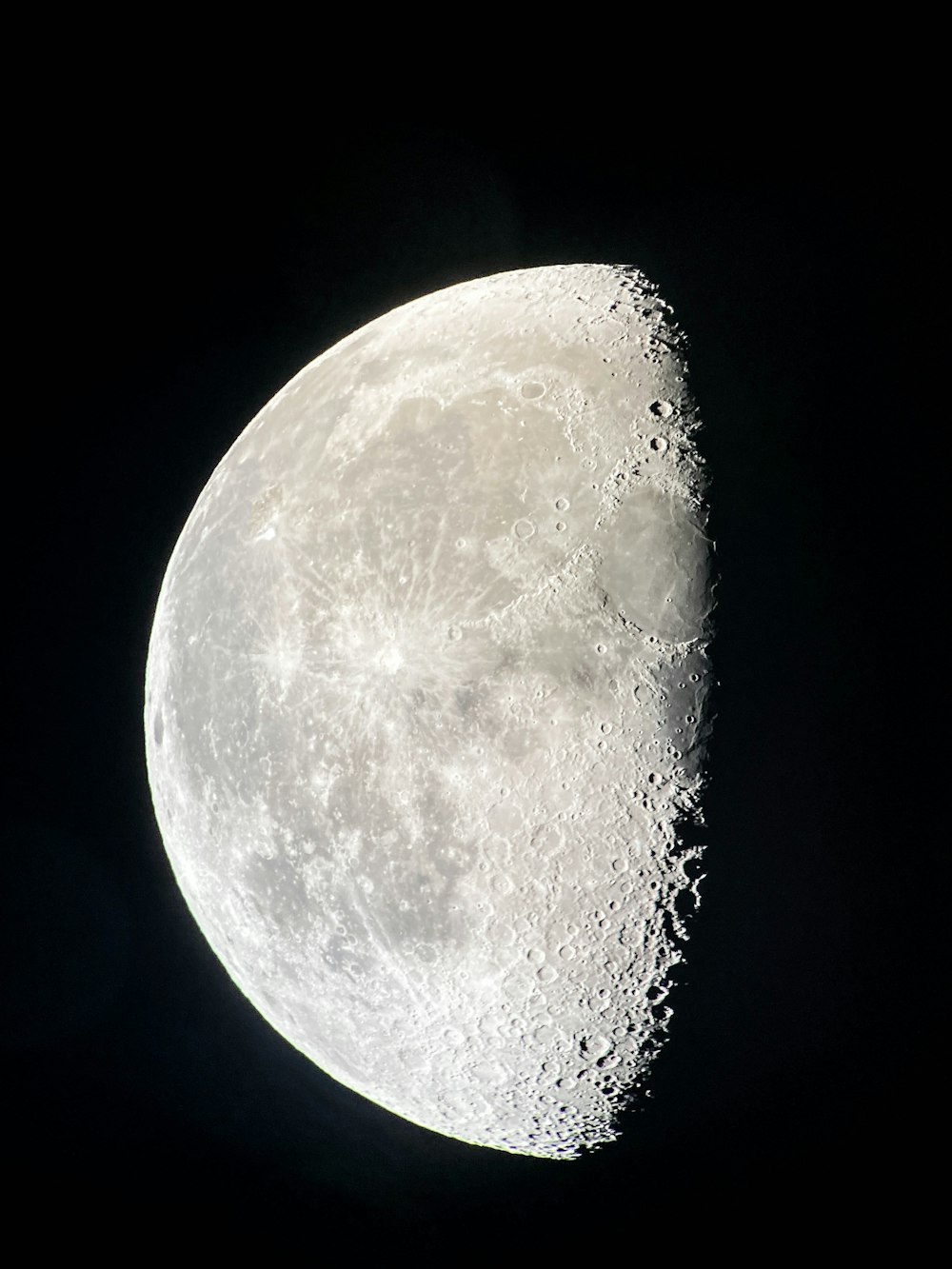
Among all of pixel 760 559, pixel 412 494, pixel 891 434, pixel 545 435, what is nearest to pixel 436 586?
pixel 412 494

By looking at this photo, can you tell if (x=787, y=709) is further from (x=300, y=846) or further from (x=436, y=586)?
(x=300, y=846)

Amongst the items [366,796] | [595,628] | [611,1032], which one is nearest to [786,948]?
[611,1032]

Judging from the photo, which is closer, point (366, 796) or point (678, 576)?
point (678, 576)

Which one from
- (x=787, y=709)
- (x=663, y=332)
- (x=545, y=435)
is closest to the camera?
(x=787, y=709)

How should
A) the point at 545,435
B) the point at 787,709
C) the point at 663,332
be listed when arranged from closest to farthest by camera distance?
the point at 787,709
the point at 545,435
the point at 663,332

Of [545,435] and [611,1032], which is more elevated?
[545,435]

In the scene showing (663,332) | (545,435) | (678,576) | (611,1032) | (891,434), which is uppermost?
(663,332)
